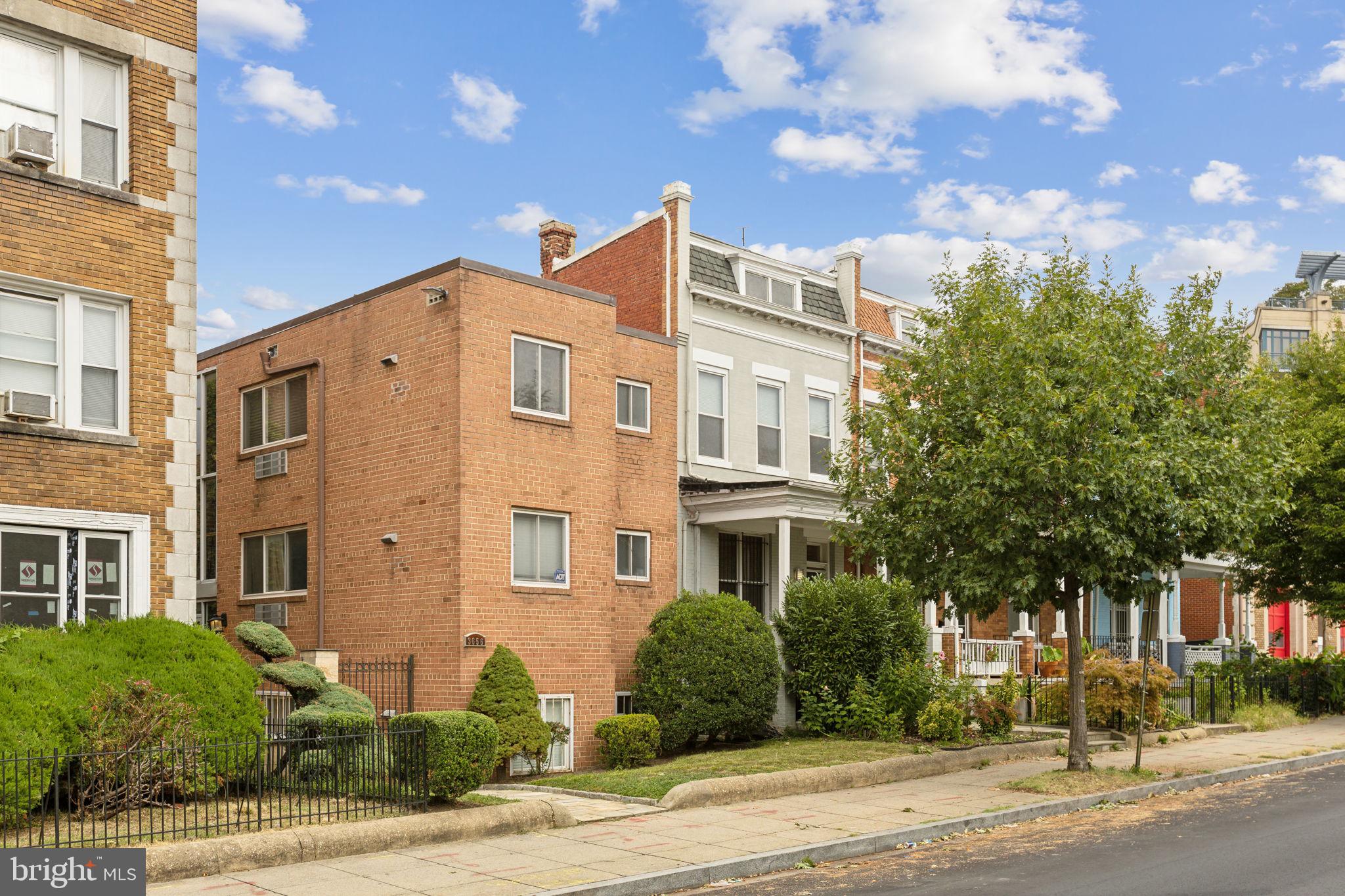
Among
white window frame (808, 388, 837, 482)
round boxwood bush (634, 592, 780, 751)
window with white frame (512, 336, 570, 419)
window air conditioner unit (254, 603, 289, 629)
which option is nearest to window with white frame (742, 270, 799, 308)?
white window frame (808, 388, 837, 482)

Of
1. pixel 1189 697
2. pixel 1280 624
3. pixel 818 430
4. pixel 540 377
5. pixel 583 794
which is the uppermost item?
pixel 540 377

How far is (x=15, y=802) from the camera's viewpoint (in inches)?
433

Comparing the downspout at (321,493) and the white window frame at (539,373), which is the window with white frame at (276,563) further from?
the white window frame at (539,373)

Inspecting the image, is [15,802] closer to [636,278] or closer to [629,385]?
[629,385]

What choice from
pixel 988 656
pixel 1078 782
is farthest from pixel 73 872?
pixel 988 656

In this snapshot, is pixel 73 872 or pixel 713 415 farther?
pixel 713 415

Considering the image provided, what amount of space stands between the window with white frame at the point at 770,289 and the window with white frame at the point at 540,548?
7433mm

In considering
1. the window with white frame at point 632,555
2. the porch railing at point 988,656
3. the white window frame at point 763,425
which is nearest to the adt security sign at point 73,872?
the window with white frame at point 632,555

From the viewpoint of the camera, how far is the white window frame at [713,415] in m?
24.3

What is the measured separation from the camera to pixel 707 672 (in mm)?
20641

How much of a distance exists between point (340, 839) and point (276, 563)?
40.3 ft

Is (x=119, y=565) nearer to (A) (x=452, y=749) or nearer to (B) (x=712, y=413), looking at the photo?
(A) (x=452, y=749)

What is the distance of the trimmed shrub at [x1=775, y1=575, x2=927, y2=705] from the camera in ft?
70.8

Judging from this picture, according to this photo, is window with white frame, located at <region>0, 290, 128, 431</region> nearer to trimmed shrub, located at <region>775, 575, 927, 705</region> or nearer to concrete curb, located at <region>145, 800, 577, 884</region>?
concrete curb, located at <region>145, 800, 577, 884</region>
